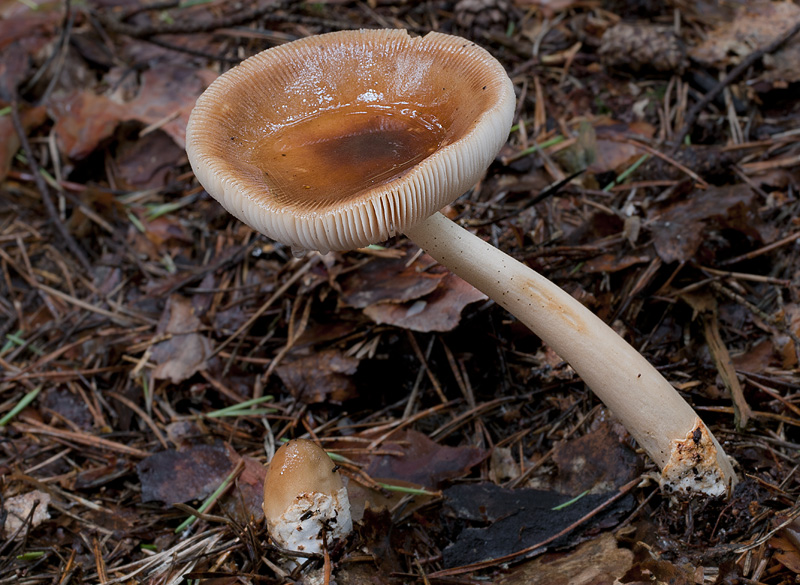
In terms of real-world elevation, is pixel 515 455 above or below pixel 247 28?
below

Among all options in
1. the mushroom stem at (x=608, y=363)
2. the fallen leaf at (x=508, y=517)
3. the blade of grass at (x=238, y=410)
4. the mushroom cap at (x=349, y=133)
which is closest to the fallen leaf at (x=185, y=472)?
the blade of grass at (x=238, y=410)

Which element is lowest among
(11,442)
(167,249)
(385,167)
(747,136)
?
(11,442)

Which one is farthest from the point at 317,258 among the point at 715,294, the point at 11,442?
the point at 715,294

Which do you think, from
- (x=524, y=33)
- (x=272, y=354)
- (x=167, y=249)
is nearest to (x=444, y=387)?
(x=272, y=354)

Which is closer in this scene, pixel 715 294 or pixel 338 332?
pixel 715 294

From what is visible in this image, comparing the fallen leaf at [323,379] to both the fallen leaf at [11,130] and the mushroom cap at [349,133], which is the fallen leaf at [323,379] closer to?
the mushroom cap at [349,133]

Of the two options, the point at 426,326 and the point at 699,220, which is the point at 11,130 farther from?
the point at 699,220

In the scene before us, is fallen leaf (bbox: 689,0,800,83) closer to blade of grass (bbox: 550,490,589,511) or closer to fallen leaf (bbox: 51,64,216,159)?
blade of grass (bbox: 550,490,589,511)

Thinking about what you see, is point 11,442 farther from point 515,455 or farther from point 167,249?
point 515,455

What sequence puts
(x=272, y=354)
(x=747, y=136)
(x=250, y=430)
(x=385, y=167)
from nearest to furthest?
1. (x=385, y=167)
2. (x=250, y=430)
3. (x=272, y=354)
4. (x=747, y=136)

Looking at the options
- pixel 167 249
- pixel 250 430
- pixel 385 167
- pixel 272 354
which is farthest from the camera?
pixel 167 249
